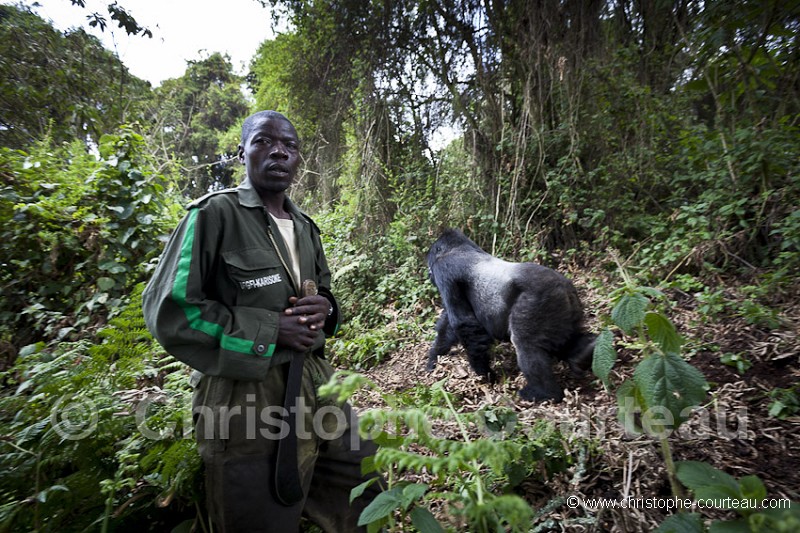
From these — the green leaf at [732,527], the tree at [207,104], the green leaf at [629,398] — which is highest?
the tree at [207,104]

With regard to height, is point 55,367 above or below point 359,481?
above

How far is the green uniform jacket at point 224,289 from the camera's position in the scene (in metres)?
1.28

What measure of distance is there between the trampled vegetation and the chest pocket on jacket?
0.62 meters

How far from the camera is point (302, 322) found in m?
1.47

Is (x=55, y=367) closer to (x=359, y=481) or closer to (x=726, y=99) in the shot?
(x=359, y=481)

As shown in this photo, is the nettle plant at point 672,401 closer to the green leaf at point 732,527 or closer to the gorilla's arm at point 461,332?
the green leaf at point 732,527

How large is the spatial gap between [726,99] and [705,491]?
13.9ft

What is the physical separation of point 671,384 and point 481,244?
11.7 ft

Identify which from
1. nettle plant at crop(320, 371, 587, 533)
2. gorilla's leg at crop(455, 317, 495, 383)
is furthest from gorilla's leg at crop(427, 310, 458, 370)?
nettle plant at crop(320, 371, 587, 533)

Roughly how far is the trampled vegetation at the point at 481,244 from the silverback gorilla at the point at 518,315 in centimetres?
20

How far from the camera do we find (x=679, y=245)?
3291 mm

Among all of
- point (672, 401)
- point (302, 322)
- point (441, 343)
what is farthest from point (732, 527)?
point (441, 343)

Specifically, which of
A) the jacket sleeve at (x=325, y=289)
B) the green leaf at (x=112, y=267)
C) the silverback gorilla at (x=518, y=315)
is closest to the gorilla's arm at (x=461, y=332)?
the silverback gorilla at (x=518, y=315)

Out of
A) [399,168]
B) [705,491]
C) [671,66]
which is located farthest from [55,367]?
[671,66]
